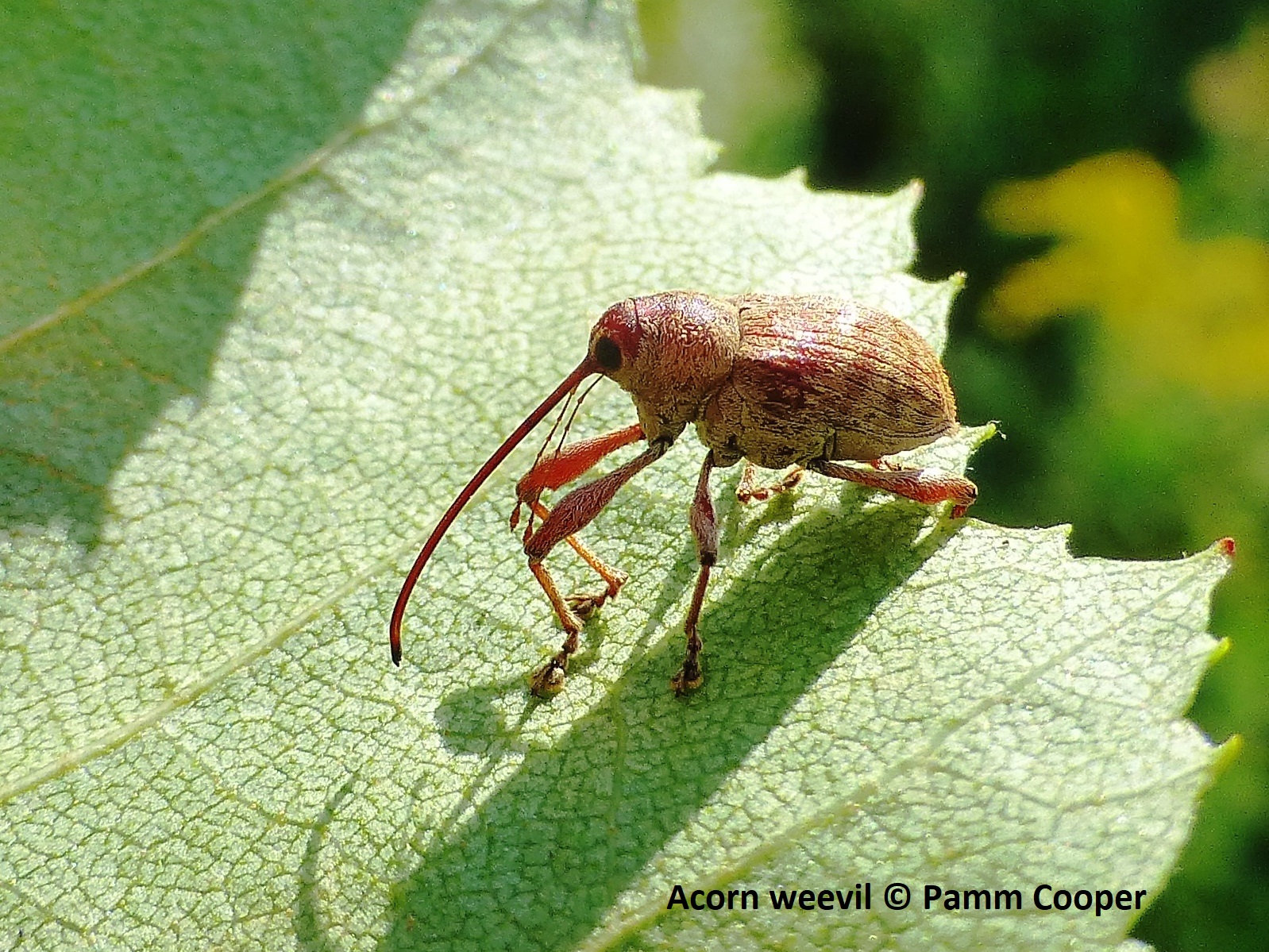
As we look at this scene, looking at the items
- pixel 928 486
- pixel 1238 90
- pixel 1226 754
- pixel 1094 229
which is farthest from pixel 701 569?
pixel 1238 90

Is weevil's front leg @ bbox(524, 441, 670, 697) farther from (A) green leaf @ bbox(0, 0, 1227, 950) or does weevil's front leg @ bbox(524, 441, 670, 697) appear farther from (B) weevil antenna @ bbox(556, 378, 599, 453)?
(B) weevil antenna @ bbox(556, 378, 599, 453)

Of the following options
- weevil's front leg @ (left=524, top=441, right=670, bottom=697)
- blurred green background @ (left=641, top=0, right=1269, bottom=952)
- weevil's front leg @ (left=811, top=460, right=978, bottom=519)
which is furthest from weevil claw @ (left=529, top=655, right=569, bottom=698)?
blurred green background @ (left=641, top=0, right=1269, bottom=952)

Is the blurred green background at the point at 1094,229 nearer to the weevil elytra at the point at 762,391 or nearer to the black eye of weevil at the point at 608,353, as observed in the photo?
the weevil elytra at the point at 762,391

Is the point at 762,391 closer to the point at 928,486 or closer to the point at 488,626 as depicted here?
the point at 928,486

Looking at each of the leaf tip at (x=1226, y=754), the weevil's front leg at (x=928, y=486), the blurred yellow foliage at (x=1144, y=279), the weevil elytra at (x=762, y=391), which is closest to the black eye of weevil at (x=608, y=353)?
the weevil elytra at (x=762, y=391)

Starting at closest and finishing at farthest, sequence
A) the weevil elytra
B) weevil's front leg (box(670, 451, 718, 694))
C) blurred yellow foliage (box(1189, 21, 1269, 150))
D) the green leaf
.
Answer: the green leaf
weevil's front leg (box(670, 451, 718, 694))
the weevil elytra
blurred yellow foliage (box(1189, 21, 1269, 150))
